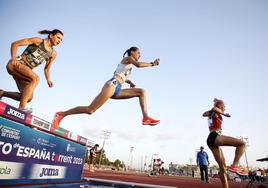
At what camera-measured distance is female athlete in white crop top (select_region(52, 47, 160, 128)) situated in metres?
4.39

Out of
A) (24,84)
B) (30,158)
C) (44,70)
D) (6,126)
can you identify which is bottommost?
(30,158)

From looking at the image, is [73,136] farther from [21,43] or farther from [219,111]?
[219,111]

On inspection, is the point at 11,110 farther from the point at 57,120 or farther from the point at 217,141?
the point at 217,141

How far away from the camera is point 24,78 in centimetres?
449

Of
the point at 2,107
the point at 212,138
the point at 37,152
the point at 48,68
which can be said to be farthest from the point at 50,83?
the point at 212,138

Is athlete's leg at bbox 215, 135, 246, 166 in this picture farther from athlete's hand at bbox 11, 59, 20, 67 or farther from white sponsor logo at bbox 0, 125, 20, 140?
athlete's hand at bbox 11, 59, 20, 67

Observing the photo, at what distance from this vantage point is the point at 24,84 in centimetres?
459

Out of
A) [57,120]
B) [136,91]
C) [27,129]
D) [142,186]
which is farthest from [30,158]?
[142,186]

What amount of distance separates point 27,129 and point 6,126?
1.47ft

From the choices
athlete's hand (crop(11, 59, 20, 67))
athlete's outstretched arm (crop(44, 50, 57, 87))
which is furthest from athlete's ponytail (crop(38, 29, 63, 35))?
athlete's hand (crop(11, 59, 20, 67))

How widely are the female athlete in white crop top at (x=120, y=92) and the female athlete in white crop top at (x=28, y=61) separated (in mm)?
759

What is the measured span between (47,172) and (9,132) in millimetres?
1396

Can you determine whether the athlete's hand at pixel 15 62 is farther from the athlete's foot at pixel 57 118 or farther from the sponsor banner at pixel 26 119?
the sponsor banner at pixel 26 119

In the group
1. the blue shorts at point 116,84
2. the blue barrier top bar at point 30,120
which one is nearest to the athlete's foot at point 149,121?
the blue shorts at point 116,84
